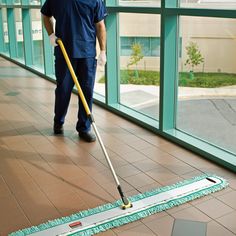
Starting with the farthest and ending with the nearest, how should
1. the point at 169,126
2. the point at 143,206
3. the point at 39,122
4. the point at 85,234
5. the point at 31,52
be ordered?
the point at 31,52 → the point at 39,122 → the point at 169,126 → the point at 143,206 → the point at 85,234

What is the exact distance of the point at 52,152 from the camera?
306cm

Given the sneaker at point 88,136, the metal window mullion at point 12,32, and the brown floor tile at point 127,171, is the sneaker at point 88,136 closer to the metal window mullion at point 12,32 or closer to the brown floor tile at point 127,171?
the brown floor tile at point 127,171

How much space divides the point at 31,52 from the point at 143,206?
5.19 metres

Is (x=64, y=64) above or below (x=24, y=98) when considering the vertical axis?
above

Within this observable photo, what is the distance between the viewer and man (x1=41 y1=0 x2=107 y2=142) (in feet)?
9.96

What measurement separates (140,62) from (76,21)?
90 cm

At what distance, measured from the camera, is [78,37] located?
3088mm

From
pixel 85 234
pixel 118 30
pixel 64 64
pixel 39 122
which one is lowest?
pixel 85 234

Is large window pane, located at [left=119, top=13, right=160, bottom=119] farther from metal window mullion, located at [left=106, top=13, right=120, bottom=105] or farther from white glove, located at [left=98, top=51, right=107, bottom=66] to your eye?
white glove, located at [left=98, top=51, right=107, bottom=66]

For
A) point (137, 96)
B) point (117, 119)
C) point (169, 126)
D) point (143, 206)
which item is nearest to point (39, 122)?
point (117, 119)

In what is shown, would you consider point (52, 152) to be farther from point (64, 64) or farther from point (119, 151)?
point (64, 64)

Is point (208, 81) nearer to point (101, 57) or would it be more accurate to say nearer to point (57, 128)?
point (101, 57)

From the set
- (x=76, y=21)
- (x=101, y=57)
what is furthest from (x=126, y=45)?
(x=76, y=21)

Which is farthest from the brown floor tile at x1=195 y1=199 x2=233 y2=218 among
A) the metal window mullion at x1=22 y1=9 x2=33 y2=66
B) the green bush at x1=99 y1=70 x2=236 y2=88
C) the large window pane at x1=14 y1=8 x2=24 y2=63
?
the large window pane at x1=14 y1=8 x2=24 y2=63
